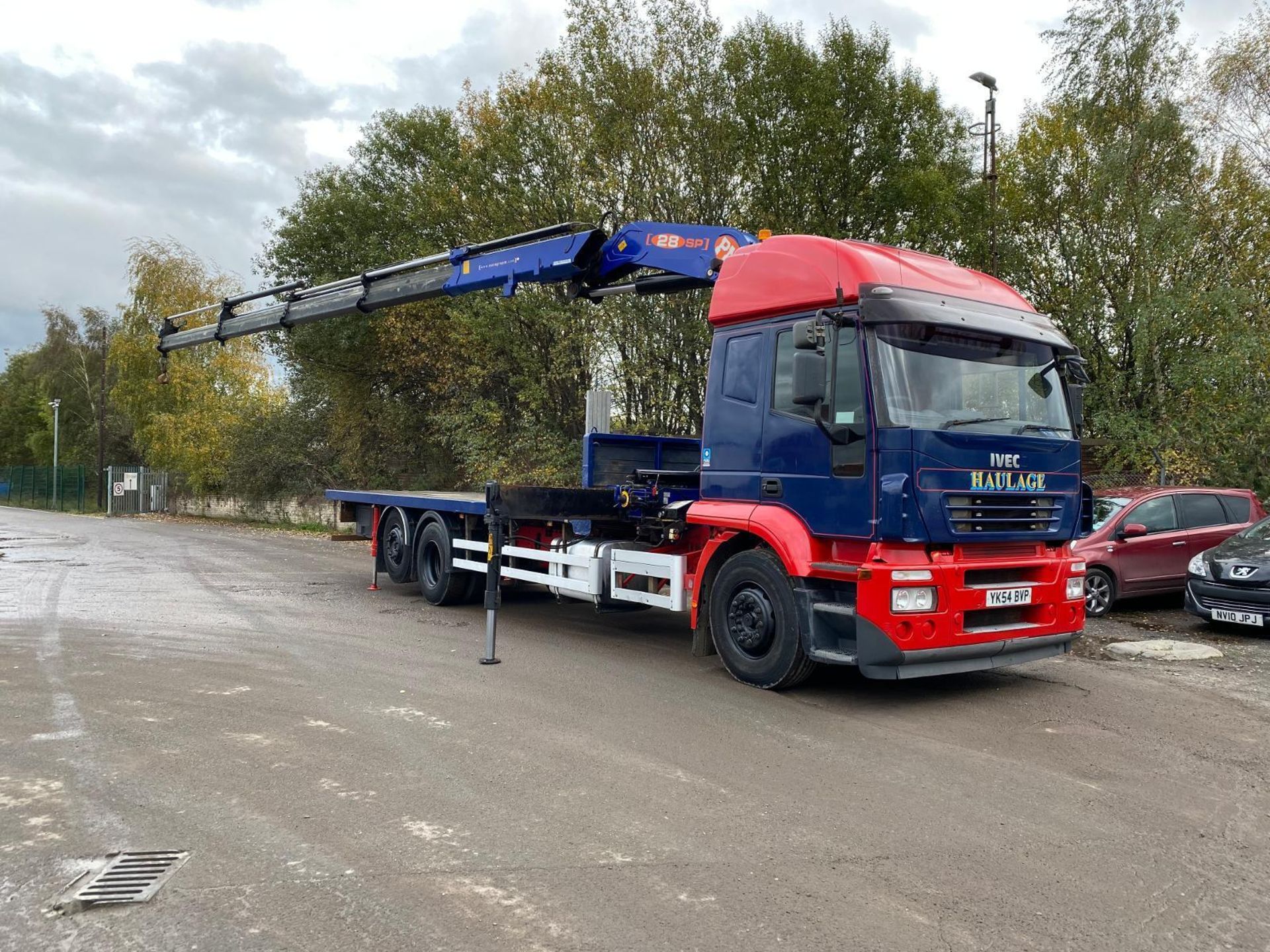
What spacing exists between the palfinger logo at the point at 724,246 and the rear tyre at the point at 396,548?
586 cm

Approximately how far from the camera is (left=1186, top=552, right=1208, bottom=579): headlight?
32.9ft

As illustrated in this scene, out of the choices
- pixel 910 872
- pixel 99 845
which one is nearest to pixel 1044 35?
pixel 910 872

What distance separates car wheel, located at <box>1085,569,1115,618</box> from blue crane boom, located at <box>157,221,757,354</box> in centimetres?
577

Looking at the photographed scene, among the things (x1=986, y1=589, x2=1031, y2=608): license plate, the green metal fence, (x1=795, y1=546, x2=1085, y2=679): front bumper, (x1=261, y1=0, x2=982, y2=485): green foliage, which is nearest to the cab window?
(x1=795, y1=546, x2=1085, y2=679): front bumper

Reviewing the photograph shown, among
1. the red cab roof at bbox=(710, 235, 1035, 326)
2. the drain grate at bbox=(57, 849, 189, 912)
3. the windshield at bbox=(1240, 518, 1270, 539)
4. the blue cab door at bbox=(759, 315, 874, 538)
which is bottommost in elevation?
the drain grate at bbox=(57, 849, 189, 912)

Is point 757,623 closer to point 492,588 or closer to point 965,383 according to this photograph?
point 965,383

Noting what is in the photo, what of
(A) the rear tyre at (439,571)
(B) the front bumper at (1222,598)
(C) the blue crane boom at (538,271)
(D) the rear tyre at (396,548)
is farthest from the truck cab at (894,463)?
(D) the rear tyre at (396,548)

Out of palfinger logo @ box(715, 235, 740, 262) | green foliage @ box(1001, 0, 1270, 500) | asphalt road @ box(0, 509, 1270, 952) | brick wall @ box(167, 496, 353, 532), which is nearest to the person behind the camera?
asphalt road @ box(0, 509, 1270, 952)

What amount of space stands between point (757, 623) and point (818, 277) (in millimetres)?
2587

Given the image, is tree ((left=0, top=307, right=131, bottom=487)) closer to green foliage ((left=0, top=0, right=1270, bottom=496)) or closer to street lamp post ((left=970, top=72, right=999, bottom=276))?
green foliage ((left=0, top=0, right=1270, bottom=496))

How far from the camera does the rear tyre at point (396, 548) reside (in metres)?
12.2

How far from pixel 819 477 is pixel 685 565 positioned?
1767 millimetres

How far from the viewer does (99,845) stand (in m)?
3.94

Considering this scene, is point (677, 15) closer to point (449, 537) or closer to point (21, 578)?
point (449, 537)
